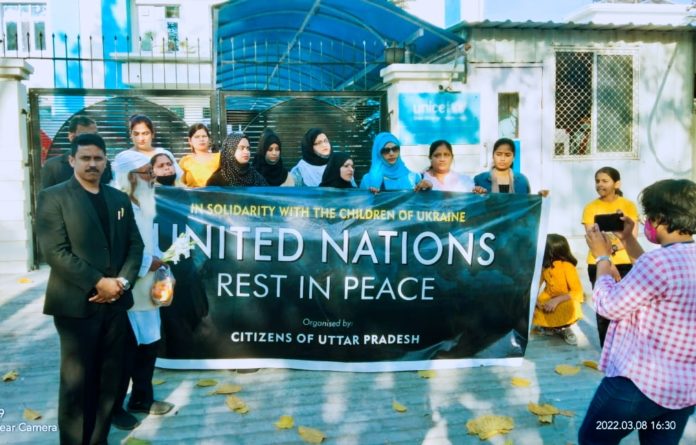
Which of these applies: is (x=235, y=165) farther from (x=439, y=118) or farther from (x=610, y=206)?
(x=439, y=118)

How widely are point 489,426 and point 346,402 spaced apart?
0.96 m

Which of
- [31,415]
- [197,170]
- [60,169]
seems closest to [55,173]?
[60,169]

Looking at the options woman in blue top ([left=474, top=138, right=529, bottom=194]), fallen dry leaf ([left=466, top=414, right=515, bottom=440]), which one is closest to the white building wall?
woman in blue top ([left=474, top=138, right=529, bottom=194])

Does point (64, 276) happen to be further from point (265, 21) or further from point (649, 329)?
point (265, 21)

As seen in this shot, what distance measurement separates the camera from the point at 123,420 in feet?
13.1

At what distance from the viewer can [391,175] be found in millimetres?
5867

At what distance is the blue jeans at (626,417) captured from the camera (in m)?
2.56

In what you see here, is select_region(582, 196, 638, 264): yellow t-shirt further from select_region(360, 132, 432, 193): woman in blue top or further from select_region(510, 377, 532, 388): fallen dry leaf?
select_region(360, 132, 432, 193): woman in blue top

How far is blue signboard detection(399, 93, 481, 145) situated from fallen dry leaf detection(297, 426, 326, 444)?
564 centimetres

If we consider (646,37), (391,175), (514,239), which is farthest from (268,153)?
(646,37)

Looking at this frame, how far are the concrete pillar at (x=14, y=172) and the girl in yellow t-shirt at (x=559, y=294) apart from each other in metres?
6.65

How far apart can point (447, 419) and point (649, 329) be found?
1.87 m

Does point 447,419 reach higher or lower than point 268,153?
lower

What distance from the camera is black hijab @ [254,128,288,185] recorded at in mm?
6109
